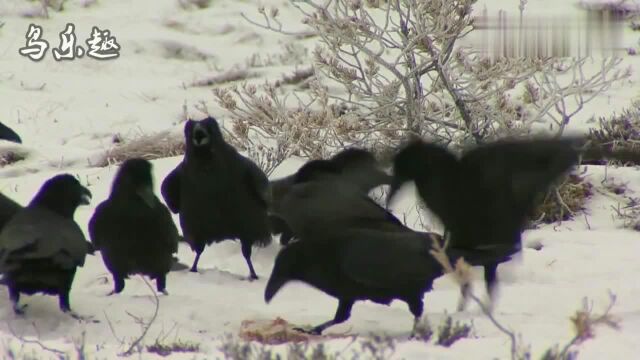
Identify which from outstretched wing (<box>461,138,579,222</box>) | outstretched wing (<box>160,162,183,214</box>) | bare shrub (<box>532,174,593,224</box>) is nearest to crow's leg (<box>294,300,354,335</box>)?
outstretched wing (<box>461,138,579,222</box>)

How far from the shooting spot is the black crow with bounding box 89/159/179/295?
5.00 metres

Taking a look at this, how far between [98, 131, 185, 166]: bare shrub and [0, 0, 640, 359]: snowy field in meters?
0.17

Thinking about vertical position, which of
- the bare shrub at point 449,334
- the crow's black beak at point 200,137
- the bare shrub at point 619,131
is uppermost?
the crow's black beak at point 200,137

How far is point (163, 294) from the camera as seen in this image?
5.08 m

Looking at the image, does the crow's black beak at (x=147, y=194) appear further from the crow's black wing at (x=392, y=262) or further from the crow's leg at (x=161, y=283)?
the crow's black wing at (x=392, y=262)

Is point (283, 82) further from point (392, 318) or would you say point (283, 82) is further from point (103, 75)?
point (392, 318)

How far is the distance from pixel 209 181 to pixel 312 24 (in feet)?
7.04

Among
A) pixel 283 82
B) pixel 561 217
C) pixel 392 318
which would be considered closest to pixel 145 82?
pixel 283 82

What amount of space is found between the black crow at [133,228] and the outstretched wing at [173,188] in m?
0.47

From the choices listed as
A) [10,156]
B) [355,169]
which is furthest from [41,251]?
[10,156]

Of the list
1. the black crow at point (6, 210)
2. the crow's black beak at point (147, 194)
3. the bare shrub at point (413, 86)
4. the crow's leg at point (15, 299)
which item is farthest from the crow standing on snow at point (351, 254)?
the bare shrub at point (413, 86)

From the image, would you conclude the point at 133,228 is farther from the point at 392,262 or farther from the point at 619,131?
the point at 619,131

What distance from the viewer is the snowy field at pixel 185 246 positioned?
418 cm

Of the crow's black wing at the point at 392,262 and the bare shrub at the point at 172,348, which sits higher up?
the crow's black wing at the point at 392,262
